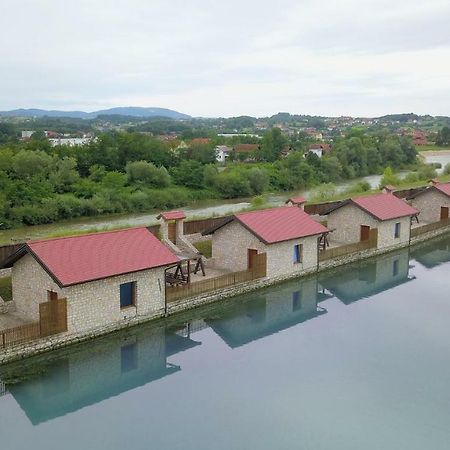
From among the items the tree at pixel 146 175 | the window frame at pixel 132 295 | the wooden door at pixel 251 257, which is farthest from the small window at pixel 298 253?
the tree at pixel 146 175

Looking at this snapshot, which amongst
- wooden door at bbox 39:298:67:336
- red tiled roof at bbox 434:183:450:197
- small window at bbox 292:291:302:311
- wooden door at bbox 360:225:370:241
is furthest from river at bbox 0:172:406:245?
wooden door at bbox 39:298:67:336

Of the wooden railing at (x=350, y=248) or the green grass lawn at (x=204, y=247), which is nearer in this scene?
the green grass lawn at (x=204, y=247)

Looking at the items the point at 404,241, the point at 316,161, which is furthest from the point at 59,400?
the point at 316,161

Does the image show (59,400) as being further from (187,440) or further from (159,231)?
(159,231)

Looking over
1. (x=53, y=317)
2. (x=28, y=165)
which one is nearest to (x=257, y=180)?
(x=28, y=165)

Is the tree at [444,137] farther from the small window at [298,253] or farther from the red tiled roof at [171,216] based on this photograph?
the red tiled roof at [171,216]
